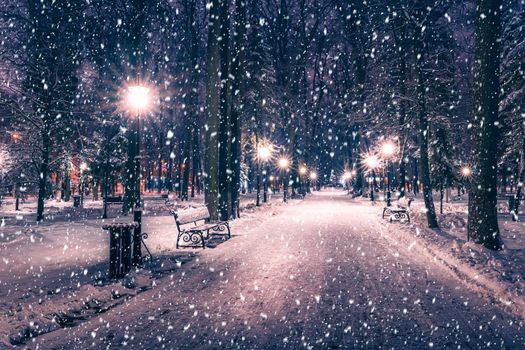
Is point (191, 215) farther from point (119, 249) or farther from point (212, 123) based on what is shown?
point (212, 123)

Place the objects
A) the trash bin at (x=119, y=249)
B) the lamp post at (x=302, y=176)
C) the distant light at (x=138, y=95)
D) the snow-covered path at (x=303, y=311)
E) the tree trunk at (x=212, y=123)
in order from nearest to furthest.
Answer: the snow-covered path at (x=303, y=311), the trash bin at (x=119, y=249), the distant light at (x=138, y=95), the tree trunk at (x=212, y=123), the lamp post at (x=302, y=176)

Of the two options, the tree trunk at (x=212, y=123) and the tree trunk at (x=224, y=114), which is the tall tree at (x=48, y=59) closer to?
the tree trunk at (x=212, y=123)

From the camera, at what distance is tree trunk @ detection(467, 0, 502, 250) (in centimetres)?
849

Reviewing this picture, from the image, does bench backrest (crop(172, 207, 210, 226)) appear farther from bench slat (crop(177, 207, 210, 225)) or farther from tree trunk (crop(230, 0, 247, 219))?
tree trunk (crop(230, 0, 247, 219))

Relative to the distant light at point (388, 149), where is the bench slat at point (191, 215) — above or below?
below

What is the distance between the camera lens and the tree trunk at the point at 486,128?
27.9 feet

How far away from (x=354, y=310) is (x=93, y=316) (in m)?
3.67

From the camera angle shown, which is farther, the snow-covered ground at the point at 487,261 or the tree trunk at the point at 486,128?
the tree trunk at the point at 486,128

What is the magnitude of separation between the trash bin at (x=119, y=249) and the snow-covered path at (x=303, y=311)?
0.81 m

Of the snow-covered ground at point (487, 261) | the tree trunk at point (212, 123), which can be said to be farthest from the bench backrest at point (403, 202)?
the tree trunk at point (212, 123)

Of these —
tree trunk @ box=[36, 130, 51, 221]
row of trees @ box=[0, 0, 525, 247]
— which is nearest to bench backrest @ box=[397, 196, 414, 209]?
row of trees @ box=[0, 0, 525, 247]

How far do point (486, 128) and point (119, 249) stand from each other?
8.50m

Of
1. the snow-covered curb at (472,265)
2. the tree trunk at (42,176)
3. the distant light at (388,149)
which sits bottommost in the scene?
the snow-covered curb at (472,265)

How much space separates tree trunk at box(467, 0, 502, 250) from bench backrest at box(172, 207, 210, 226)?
24.5ft
